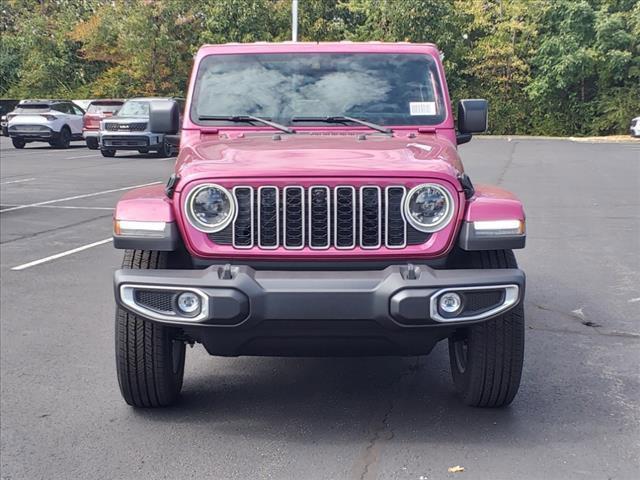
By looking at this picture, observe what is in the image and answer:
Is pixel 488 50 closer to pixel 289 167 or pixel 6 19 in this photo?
pixel 6 19

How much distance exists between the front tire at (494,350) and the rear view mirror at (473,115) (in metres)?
1.78

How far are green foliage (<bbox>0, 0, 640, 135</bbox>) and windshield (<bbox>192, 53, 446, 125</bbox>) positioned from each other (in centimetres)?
3793

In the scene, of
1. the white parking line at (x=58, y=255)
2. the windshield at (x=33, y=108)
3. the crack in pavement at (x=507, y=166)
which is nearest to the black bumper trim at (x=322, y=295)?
the white parking line at (x=58, y=255)

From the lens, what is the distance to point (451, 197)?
13.6ft

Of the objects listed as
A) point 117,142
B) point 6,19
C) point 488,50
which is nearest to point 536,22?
point 488,50

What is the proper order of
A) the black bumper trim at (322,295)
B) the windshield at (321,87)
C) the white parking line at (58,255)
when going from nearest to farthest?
the black bumper trim at (322,295) → the windshield at (321,87) → the white parking line at (58,255)

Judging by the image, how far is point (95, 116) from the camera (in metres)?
28.7

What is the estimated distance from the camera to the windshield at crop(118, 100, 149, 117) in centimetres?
2522

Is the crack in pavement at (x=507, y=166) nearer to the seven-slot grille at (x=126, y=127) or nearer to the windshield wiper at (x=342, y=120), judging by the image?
the seven-slot grille at (x=126, y=127)

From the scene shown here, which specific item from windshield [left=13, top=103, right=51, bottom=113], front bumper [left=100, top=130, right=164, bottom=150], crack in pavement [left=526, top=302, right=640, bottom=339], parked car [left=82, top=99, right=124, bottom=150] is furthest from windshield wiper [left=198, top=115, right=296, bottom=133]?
windshield [left=13, top=103, right=51, bottom=113]

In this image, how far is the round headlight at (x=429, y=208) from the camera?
4129 millimetres

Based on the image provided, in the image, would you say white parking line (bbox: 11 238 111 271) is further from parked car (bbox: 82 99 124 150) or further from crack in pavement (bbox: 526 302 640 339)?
parked car (bbox: 82 99 124 150)

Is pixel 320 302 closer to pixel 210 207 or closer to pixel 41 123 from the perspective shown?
pixel 210 207

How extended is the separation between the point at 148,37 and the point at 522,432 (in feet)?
135
